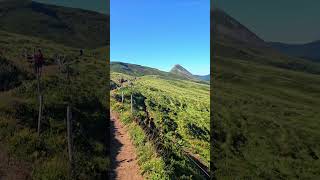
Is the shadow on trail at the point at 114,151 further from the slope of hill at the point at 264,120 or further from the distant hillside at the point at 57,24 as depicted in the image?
the distant hillside at the point at 57,24

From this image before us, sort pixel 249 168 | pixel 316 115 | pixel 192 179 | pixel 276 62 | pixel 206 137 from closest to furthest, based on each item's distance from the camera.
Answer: pixel 192 179, pixel 249 168, pixel 206 137, pixel 316 115, pixel 276 62

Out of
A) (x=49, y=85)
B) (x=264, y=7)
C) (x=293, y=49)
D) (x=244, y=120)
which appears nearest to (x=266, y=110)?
(x=244, y=120)

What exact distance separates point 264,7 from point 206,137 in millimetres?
131190

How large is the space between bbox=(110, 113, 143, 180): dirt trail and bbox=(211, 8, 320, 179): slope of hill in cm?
830

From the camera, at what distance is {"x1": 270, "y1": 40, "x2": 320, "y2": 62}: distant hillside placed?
588ft

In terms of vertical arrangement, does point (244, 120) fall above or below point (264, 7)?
below

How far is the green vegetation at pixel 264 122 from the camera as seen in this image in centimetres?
3947

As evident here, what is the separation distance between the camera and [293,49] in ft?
615

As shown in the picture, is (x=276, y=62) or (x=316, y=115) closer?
(x=316, y=115)

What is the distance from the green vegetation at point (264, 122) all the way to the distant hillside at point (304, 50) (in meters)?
33.8

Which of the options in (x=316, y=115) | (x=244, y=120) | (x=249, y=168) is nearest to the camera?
(x=249, y=168)

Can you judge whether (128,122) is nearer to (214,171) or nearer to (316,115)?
(214,171)

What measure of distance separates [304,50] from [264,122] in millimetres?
138491

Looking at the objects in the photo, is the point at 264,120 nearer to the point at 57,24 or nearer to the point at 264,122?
the point at 264,122
